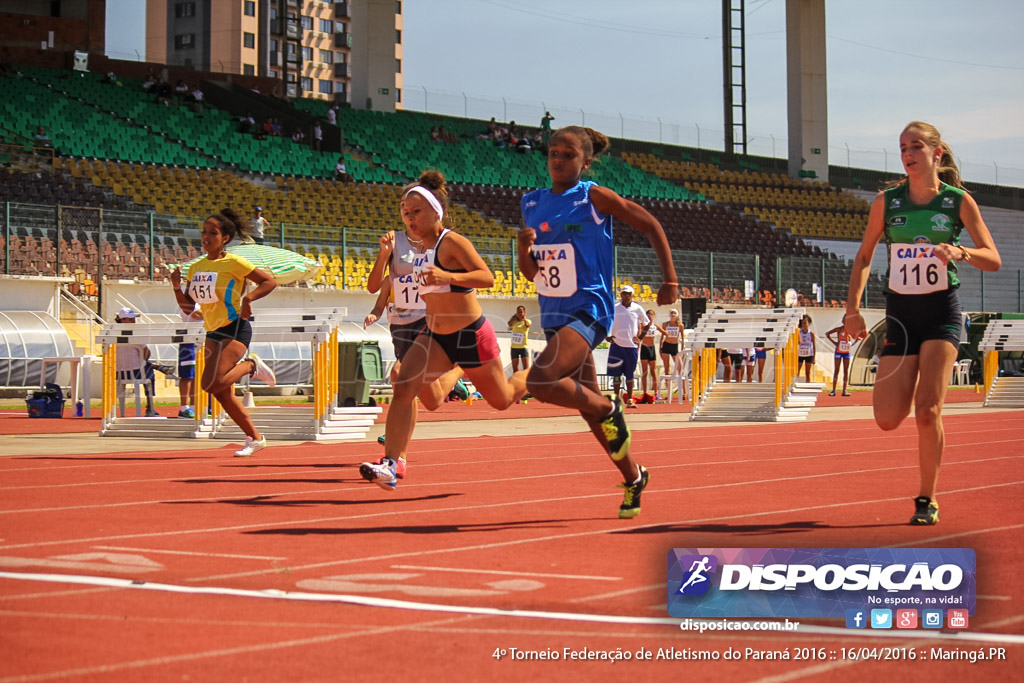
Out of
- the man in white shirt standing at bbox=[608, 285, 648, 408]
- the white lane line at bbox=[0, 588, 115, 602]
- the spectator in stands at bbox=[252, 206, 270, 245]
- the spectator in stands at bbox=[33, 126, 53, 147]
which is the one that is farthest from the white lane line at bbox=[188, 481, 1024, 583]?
the spectator in stands at bbox=[33, 126, 53, 147]

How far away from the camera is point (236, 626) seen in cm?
377

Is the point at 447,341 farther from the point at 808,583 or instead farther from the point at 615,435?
the point at 808,583

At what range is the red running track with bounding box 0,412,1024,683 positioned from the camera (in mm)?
→ 3352

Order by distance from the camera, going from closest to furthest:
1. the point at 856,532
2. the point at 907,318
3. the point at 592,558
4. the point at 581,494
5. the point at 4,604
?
the point at 4,604
the point at 592,558
the point at 856,532
the point at 907,318
the point at 581,494

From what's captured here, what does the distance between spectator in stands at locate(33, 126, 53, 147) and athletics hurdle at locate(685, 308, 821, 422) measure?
2282 cm

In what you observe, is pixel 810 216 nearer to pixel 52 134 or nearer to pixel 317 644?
pixel 52 134

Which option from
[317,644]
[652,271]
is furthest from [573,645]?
[652,271]

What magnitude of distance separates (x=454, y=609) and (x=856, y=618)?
124 centimetres

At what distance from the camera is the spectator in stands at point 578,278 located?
6.43 metres

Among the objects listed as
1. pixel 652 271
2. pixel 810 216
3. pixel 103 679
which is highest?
pixel 810 216

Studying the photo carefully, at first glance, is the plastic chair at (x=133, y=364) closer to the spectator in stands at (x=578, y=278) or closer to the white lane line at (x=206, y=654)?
the spectator in stands at (x=578, y=278)

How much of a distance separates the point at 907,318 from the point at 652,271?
90.0ft

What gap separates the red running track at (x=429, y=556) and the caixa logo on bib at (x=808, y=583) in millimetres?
125

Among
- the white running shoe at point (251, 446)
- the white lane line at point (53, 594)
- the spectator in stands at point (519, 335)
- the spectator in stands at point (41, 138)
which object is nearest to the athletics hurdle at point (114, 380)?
the white running shoe at point (251, 446)
